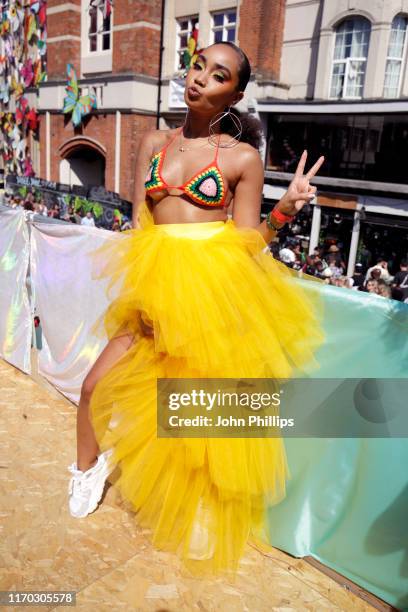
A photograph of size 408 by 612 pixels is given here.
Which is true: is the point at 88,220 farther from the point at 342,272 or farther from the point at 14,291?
the point at 14,291

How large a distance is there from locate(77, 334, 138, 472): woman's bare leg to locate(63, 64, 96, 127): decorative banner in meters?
17.4

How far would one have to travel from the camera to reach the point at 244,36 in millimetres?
14867

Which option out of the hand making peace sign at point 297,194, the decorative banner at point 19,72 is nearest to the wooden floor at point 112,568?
the hand making peace sign at point 297,194

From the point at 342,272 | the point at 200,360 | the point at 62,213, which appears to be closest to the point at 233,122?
the point at 200,360

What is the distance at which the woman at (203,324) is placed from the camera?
6.81 feet

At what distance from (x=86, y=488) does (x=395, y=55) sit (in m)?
14.1

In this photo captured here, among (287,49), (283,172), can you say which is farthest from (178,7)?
(283,172)

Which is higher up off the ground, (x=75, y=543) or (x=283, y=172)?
(x=283, y=172)

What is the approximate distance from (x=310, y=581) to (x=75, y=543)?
1.11 meters

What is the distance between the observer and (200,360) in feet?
6.77

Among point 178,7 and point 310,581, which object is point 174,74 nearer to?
point 178,7

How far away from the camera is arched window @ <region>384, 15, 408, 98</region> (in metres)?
12.9

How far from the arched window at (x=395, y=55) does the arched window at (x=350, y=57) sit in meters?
0.62

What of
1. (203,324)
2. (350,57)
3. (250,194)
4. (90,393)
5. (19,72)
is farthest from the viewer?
(19,72)
